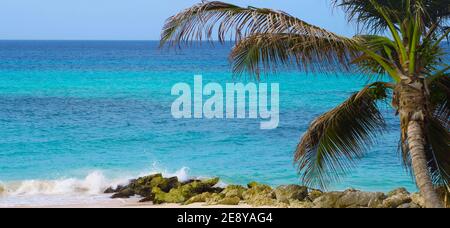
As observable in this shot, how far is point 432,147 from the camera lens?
923cm

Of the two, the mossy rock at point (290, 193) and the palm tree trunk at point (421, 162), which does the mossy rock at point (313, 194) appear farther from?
the palm tree trunk at point (421, 162)

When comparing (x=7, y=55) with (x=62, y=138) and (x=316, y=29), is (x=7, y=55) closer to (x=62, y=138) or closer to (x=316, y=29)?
(x=62, y=138)

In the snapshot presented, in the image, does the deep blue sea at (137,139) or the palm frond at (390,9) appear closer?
the palm frond at (390,9)

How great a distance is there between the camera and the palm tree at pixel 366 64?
8.48 m

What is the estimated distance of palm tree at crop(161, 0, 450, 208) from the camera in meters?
8.48

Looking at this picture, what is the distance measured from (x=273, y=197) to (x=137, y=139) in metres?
15.7

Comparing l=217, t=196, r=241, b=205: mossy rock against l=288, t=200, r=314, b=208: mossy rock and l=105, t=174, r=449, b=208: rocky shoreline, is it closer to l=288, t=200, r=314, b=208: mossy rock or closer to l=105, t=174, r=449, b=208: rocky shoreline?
l=105, t=174, r=449, b=208: rocky shoreline

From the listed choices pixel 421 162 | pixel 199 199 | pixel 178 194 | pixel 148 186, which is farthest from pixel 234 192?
pixel 421 162

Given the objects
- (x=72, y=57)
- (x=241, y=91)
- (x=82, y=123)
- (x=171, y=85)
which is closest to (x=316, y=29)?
(x=82, y=123)

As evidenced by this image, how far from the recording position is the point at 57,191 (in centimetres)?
1720

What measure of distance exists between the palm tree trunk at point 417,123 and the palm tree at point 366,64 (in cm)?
1

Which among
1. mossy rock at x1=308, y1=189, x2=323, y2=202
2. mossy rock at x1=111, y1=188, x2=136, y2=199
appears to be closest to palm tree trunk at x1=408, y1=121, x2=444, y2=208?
mossy rock at x1=308, y1=189, x2=323, y2=202

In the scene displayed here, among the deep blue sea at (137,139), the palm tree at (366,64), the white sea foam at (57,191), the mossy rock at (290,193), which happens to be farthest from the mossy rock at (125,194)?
the palm tree at (366,64)

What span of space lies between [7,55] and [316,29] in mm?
74724
